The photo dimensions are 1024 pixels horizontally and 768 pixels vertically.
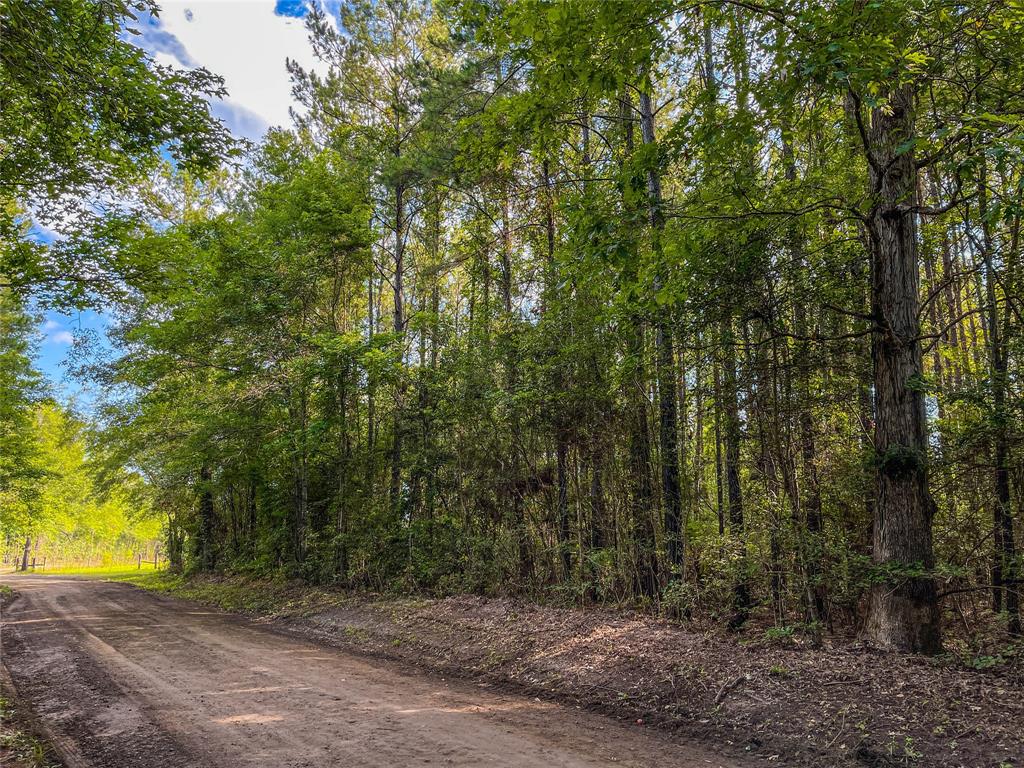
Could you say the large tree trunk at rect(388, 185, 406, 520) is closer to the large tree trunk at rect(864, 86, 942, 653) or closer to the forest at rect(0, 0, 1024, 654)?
the forest at rect(0, 0, 1024, 654)

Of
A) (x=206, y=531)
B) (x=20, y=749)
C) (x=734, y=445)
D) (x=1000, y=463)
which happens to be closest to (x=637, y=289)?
(x=734, y=445)

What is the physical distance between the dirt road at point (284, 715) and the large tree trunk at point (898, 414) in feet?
8.18

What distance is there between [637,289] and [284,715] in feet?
17.1

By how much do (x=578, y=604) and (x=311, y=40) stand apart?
13976 millimetres

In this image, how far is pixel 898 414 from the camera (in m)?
5.24

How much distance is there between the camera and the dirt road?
3908mm

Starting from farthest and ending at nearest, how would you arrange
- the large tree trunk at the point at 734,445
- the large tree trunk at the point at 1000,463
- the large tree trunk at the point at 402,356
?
the large tree trunk at the point at 402,356 < the large tree trunk at the point at 734,445 < the large tree trunk at the point at 1000,463

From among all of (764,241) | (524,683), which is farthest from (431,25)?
(524,683)

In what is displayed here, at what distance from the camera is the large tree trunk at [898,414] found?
16.4 ft

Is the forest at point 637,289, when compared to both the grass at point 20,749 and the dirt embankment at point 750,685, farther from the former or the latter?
the grass at point 20,749

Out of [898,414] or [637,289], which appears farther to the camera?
[637,289]

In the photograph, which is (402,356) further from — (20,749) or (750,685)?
(750,685)

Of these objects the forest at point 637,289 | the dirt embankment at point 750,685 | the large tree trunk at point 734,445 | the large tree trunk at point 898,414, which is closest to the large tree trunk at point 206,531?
the forest at point 637,289

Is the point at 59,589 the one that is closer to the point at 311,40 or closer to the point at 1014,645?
the point at 311,40
